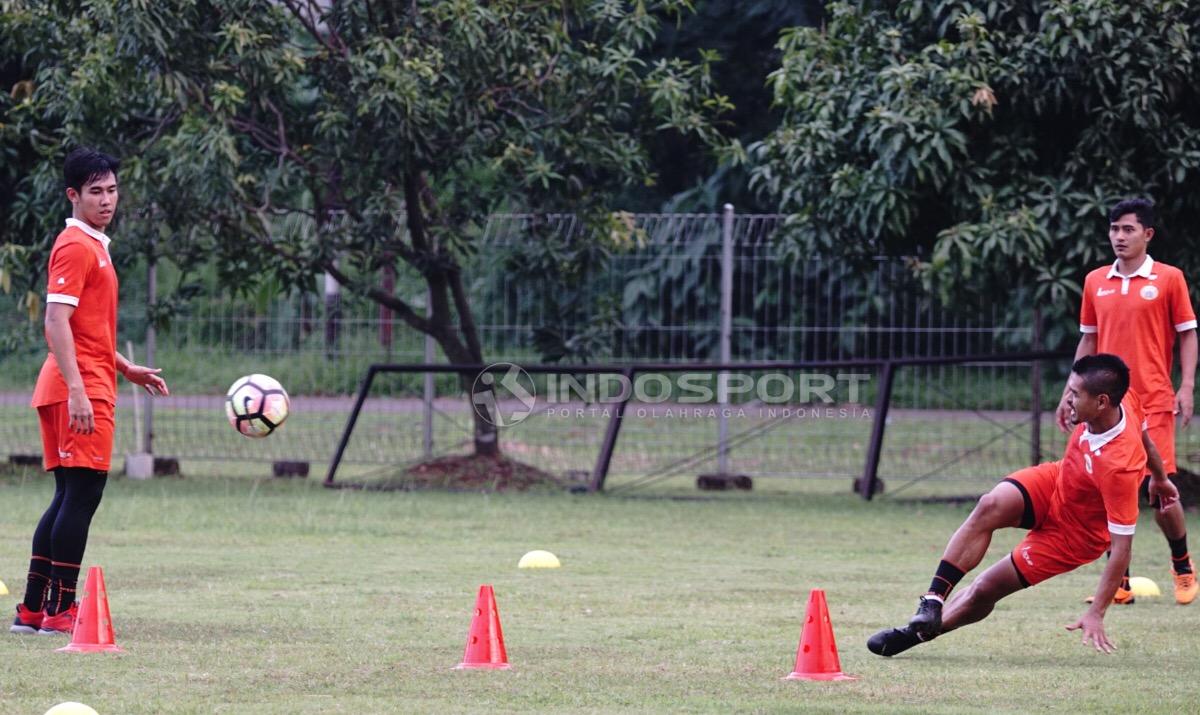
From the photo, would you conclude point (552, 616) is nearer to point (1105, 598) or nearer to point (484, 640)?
point (484, 640)

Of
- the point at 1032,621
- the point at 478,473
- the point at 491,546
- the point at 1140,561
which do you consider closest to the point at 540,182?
the point at 478,473

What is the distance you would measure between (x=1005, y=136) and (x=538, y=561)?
21.7ft

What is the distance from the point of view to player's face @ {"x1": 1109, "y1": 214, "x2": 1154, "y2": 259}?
8.75m

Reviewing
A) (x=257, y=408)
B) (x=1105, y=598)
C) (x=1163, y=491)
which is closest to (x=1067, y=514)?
(x=1105, y=598)

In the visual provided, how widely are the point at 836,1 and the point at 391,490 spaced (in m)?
6.31

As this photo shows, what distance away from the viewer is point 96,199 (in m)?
7.25

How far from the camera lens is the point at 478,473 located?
54.6ft

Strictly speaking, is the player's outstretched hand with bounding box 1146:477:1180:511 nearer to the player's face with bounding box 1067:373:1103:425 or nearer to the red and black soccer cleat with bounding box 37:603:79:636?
the player's face with bounding box 1067:373:1103:425

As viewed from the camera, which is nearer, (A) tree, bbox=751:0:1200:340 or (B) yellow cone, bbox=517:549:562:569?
(B) yellow cone, bbox=517:549:562:569

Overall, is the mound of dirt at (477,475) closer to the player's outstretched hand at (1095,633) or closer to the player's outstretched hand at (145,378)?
the player's outstretched hand at (145,378)

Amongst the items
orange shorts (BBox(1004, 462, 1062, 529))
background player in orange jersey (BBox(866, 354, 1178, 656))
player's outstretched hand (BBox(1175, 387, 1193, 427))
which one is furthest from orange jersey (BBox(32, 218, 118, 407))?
player's outstretched hand (BBox(1175, 387, 1193, 427))

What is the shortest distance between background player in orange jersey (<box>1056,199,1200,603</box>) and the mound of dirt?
26.9ft

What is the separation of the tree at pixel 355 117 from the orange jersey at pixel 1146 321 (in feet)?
24.8

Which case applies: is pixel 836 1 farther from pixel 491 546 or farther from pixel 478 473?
pixel 491 546
